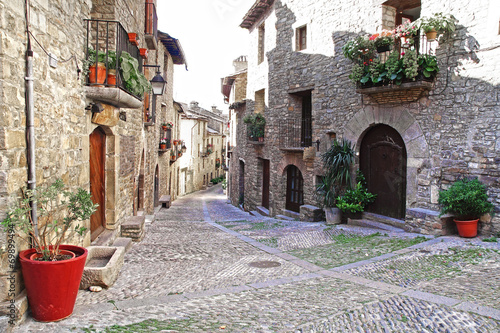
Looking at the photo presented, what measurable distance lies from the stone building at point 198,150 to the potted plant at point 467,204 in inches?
854

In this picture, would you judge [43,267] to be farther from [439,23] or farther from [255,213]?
[255,213]

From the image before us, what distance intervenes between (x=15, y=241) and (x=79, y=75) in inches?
96.0

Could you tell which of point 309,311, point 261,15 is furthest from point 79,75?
point 261,15

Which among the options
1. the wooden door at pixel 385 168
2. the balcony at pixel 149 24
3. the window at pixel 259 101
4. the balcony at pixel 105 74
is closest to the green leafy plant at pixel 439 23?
the wooden door at pixel 385 168

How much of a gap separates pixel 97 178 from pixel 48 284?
3248mm

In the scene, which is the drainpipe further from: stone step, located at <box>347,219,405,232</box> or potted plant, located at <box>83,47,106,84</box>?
stone step, located at <box>347,219,405,232</box>

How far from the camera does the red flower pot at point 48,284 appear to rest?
3.24 metres

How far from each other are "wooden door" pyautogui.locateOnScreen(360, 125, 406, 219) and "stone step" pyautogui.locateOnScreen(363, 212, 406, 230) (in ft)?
0.52

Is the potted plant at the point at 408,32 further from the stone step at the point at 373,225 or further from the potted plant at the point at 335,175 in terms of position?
the stone step at the point at 373,225

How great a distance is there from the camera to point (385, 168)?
9.25 m

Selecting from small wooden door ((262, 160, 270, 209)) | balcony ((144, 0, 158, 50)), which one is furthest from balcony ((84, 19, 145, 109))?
small wooden door ((262, 160, 270, 209))

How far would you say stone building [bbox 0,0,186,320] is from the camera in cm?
321

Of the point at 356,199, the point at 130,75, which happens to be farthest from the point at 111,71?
the point at 356,199

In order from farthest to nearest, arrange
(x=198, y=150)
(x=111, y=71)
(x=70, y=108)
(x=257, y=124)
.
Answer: (x=198, y=150), (x=257, y=124), (x=111, y=71), (x=70, y=108)
